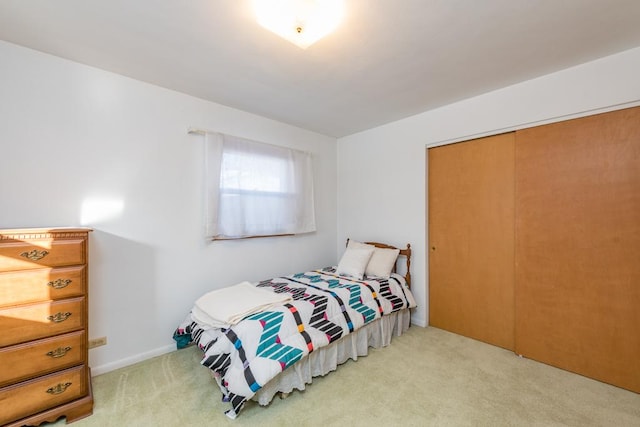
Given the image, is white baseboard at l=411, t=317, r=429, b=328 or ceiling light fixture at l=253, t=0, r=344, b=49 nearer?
ceiling light fixture at l=253, t=0, r=344, b=49

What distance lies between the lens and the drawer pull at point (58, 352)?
1656 millimetres

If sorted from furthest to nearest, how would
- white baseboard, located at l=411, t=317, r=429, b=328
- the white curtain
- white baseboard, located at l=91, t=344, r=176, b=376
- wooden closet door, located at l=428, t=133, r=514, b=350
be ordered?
white baseboard, located at l=411, t=317, r=429, b=328 → the white curtain → wooden closet door, located at l=428, t=133, r=514, b=350 → white baseboard, located at l=91, t=344, r=176, b=376

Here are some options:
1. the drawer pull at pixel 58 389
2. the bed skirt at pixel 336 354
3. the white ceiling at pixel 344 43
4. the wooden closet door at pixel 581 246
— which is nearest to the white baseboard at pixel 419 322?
the bed skirt at pixel 336 354

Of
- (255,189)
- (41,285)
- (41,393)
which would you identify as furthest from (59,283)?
(255,189)

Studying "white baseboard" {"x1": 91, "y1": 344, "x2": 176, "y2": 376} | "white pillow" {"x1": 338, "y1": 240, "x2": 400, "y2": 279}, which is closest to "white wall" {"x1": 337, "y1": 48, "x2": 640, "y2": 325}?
"white pillow" {"x1": 338, "y1": 240, "x2": 400, "y2": 279}

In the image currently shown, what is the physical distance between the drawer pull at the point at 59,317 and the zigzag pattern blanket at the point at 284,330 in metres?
0.83

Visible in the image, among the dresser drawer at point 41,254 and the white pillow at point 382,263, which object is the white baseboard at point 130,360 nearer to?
the dresser drawer at point 41,254

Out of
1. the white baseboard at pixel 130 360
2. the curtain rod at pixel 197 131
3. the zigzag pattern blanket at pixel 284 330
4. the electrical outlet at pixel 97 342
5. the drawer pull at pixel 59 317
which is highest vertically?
the curtain rod at pixel 197 131

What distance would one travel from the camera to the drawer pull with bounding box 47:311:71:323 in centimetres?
166

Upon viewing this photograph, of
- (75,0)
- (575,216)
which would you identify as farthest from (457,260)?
(75,0)

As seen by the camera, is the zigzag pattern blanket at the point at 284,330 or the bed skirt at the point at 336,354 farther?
the bed skirt at the point at 336,354

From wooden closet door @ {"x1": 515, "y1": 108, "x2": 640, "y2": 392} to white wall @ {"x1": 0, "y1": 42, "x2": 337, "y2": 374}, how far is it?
9.24ft

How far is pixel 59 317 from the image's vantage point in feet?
5.53

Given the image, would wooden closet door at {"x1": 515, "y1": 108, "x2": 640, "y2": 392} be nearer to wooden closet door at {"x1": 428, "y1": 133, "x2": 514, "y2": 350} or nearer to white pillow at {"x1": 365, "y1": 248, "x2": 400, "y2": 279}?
wooden closet door at {"x1": 428, "y1": 133, "x2": 514, "y2": 350}
